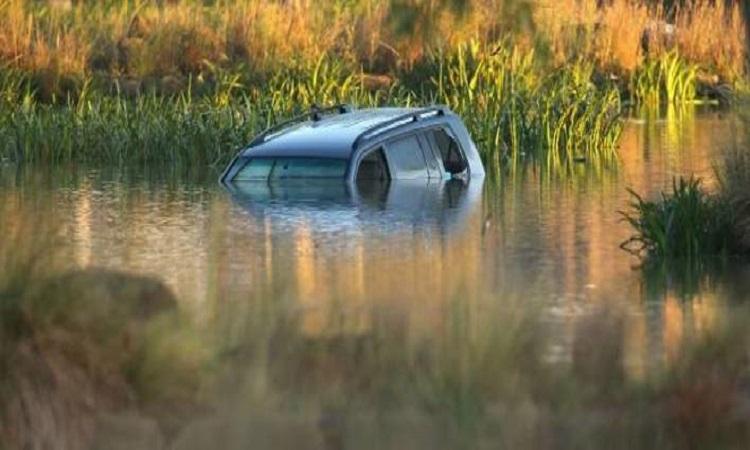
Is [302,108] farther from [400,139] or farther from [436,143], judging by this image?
[400,139]

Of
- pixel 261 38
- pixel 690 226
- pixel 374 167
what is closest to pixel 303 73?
pixel 261 38

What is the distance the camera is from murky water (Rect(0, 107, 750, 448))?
12.4 metres

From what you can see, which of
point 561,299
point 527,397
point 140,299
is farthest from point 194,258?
point 527,397

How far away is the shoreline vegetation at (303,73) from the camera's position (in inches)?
1098

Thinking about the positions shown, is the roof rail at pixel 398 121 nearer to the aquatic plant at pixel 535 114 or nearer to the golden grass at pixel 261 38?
the aquatic plant at pixel 535 114

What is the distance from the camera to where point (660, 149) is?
2916 centimetres

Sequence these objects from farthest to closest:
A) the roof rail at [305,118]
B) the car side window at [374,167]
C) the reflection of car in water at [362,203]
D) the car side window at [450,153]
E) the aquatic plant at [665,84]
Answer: the aquatic plant at [665,84] < the car side window at [450,153] < the roof rail at [305,118] < the car side window at [374,167] < the reflection of car in water at [362,203]

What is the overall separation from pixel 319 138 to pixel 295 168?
16.7 inches

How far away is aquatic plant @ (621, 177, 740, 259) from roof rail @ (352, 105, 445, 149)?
4.94 m

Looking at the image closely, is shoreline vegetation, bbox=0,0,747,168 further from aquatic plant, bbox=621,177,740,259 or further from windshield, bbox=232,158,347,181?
windshield, bbox=232,158,347,181

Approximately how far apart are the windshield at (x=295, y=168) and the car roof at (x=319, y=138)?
0.23 ft

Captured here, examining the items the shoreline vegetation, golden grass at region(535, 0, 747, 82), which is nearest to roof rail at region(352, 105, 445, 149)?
the shoreline vegetation

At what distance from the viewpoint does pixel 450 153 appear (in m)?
24.1

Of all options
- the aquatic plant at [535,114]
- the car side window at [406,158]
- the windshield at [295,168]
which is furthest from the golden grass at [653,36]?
the windshield at [295,168]
